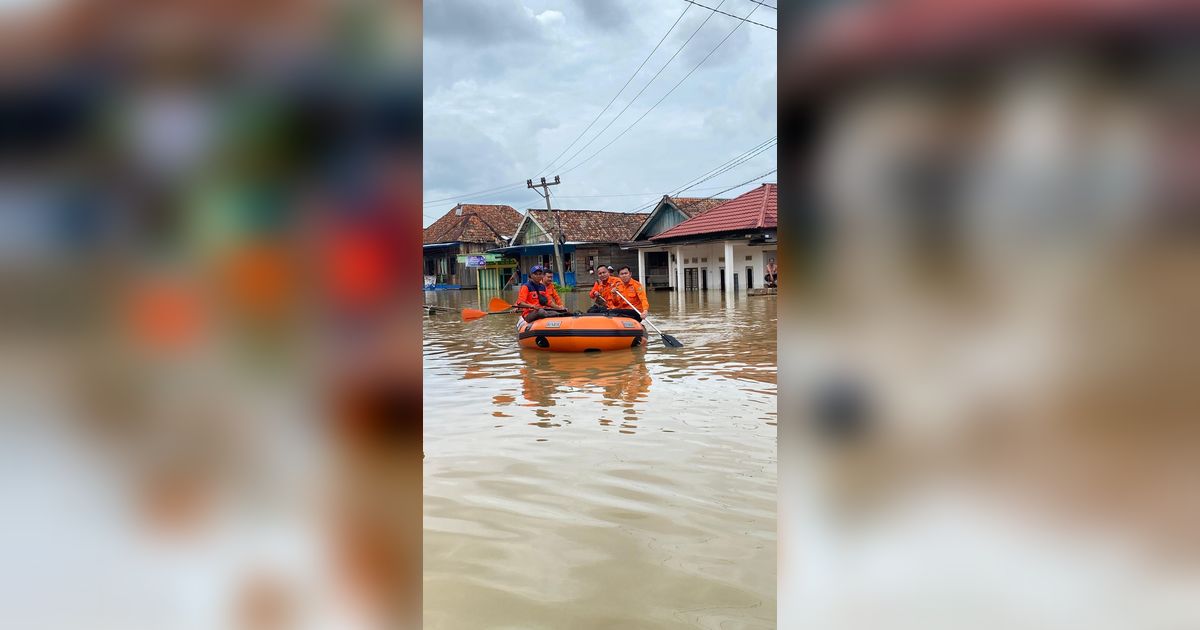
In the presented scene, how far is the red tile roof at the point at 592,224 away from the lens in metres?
29.3

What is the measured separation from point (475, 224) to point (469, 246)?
1.70 meters

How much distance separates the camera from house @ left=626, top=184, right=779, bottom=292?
20453mm

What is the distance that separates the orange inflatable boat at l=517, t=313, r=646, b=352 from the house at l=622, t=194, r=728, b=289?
15775 millimetres

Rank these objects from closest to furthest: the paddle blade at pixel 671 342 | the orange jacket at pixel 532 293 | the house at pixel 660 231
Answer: the paddle blade at pixel 671 342, the orange jacket at pixel 532 293, the house at pixel 660 231

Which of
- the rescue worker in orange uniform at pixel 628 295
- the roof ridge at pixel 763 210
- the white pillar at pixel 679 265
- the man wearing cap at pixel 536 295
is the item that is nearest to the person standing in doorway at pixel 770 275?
the roof ridge at pixel 763 210

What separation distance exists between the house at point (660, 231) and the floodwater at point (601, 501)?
1878 cm

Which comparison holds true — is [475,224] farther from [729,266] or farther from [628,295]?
[628,295]

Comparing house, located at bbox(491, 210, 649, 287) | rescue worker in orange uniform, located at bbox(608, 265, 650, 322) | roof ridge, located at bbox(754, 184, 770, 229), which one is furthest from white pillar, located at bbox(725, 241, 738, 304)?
rescue worker in orange uniform, located at bbox(608, 265, 650, 322)

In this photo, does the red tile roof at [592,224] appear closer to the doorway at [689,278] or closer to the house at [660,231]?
the house at [660,231]
